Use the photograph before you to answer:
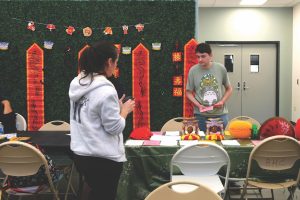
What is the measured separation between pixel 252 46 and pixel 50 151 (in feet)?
21.6

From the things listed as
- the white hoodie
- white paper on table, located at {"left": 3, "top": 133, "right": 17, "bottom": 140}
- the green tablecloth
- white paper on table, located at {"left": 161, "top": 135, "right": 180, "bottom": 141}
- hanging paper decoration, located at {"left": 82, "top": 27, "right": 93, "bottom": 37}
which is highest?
hanging paper decoration, located at {"left": 82, "top": 27, "right": 93, "bottom": 37}

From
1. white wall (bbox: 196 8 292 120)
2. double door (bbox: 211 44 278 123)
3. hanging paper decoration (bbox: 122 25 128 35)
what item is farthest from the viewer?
double door (bbox: 211 44 278 123)

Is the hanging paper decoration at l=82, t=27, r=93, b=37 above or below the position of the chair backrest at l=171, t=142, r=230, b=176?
above

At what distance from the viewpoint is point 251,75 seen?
345 inches

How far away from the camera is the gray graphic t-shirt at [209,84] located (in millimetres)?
3787

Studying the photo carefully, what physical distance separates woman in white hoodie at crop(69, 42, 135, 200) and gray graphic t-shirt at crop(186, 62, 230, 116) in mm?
1816

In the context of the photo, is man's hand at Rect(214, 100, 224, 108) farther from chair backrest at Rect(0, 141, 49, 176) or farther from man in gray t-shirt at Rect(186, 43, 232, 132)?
chair backrest at Rect(0, 141, 49, 176)

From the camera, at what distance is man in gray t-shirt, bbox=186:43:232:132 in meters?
3.77

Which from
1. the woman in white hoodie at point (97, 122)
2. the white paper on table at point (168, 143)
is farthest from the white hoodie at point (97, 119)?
the white paper on table at point (168, 143)

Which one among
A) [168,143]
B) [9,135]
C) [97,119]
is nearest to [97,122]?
[97,119]

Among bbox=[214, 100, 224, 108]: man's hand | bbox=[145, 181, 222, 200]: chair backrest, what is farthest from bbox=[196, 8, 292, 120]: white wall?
bbox=[145, 181, 222, 200]: chair backrest

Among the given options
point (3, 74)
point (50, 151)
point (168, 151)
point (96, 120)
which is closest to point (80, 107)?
point (96, 120)

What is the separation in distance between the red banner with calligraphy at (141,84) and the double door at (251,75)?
3.81 metres

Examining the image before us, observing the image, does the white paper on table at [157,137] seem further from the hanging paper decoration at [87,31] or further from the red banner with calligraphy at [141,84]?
the hanging paper decoration at [87,31]
